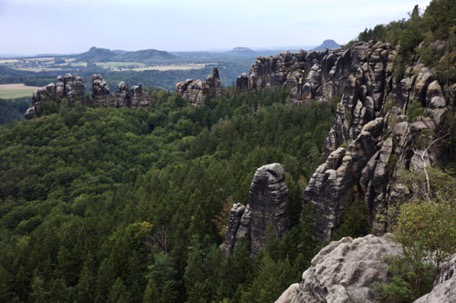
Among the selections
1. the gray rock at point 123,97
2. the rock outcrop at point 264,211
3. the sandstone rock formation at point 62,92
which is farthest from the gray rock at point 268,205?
the gray rock at point 123,97

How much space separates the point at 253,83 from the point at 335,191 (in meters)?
99.1

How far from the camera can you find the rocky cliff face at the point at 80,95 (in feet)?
362

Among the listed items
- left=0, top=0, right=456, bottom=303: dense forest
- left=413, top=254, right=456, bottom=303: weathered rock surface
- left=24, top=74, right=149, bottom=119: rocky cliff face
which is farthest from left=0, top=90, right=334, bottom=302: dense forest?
left=413, top=254, right=456, bottom=303: weathered rock surface

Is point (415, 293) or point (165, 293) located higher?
point (415, 293)

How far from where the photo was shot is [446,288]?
1271 cm

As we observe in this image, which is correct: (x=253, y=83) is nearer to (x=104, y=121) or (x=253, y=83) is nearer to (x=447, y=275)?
(x=104, y=121)

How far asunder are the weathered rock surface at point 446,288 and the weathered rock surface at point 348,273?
138 inches

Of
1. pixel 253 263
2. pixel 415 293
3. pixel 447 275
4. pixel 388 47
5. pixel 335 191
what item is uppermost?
pixel 388 47

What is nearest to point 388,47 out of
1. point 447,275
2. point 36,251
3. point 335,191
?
point 335,191

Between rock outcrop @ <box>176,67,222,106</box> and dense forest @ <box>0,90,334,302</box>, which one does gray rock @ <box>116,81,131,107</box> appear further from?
rock outcrop @ <box>176,67,222,106</box>

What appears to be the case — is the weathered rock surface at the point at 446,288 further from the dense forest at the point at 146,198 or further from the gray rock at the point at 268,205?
the gray rock at the point at 268,205

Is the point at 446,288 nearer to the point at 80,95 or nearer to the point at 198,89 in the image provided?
the point at 80,95

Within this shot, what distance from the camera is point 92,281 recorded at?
40.0 meters

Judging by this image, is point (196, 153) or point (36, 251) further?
point (196, 153)
